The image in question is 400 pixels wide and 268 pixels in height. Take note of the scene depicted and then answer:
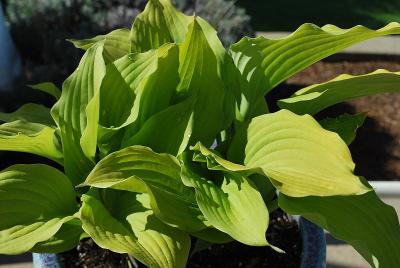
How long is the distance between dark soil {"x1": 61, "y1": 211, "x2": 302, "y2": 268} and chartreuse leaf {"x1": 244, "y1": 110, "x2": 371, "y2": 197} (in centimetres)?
25

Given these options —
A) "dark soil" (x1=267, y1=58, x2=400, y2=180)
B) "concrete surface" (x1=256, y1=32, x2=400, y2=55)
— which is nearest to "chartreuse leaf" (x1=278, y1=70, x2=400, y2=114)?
"dark soil" (x1=267, y1=58, x2=400, y2=180)

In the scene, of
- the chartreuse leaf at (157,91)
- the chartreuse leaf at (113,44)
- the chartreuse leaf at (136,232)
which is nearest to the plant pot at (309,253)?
the chartreuse leaf at (136,232)

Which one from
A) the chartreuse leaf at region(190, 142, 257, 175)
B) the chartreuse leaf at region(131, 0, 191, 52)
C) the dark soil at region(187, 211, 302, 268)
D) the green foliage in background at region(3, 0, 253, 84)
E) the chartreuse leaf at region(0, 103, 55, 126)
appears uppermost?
the chartreuse leaf at region(131, 0, 191, 52)

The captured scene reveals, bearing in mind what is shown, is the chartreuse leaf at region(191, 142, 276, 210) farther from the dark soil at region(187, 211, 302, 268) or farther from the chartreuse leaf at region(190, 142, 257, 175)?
the dark soil at region(187, 211, 302, 268)

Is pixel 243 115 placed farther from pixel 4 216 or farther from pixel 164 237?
pixel 4 216

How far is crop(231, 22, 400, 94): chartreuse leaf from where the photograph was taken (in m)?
1.07

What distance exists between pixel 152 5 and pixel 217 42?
6.0 inches

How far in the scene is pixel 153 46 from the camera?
3.99 feet

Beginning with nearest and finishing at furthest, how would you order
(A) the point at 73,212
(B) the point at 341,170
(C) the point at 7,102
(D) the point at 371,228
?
(B) the point at 341,170
(D) the point at 371,228
(A) the point at 73,212
(C) the point at 7,102

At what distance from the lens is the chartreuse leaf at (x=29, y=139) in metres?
1.05

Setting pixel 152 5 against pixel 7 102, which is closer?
pixel 152 5

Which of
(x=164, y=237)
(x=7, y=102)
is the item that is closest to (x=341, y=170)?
(x=164, y=237)

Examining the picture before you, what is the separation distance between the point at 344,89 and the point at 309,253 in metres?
0.31

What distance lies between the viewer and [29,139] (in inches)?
41.8
